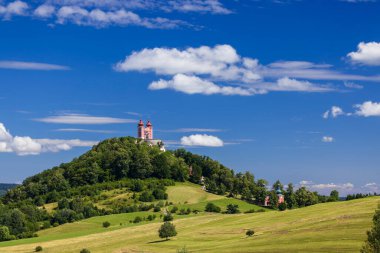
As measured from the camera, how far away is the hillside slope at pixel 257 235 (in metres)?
78.5

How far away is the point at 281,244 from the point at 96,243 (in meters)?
51.4

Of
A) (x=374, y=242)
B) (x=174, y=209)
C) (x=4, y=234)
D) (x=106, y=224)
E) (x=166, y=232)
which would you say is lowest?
(x=374, y=242)

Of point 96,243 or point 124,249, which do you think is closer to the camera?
point 124,249

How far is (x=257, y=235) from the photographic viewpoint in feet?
318

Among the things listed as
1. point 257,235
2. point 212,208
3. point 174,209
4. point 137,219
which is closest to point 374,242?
point 257,235

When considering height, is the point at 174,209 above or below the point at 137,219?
above

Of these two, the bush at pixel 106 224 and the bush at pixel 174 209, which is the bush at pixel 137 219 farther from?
the bush at pixel 174 209

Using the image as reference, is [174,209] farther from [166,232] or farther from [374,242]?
[374,242]

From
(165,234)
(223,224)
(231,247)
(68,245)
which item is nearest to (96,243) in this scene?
(68,245)

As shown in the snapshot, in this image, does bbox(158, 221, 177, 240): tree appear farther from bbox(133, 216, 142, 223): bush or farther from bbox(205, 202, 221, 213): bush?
bbox(205, 202, 221, 213): bush

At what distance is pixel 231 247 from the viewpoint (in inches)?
3386

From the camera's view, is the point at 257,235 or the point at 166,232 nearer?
the point at 257,235

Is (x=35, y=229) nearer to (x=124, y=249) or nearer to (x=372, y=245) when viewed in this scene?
(x=124, y=249)

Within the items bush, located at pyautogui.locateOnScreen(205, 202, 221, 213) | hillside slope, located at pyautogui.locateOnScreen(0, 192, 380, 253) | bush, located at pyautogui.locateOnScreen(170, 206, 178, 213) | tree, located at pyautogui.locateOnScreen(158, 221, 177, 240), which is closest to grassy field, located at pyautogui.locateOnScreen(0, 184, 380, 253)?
hillside slope, located at pyautogui.locateOnScreen(0, 192, 380, 253)
